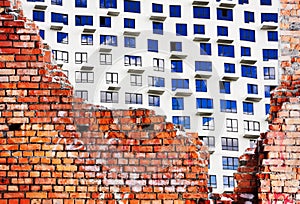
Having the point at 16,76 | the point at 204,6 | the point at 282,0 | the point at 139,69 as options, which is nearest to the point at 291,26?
the point at 282,0

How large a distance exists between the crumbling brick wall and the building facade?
2304 inches

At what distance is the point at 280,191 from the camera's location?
6926 millimetres

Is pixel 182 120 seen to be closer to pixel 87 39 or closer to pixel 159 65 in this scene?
pixel 159 65

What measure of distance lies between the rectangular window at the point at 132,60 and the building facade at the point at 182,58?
0.09 meters

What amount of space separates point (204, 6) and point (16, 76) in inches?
2657

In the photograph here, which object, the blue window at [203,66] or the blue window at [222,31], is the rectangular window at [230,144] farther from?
the blue window at [222,31]

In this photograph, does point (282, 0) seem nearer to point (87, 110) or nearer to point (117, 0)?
point (87, 110)

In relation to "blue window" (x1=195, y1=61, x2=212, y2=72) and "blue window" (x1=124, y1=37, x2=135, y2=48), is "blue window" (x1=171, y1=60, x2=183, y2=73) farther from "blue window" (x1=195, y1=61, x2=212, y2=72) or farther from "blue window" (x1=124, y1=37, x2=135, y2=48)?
"blue window" (x1=124, y1=37, x2=135, y2=48)

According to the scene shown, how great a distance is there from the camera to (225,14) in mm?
74188

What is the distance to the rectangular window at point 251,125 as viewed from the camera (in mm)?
71188

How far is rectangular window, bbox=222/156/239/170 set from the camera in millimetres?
65625

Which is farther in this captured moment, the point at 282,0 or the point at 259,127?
the point at 259,127

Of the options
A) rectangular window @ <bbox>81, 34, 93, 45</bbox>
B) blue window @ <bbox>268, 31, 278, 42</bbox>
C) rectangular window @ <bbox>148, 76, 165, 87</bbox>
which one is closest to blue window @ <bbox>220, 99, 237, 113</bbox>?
rectangular window @ <bbox>148, 76, 165, 87</bbox>

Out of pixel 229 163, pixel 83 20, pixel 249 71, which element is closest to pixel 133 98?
pixel 83 20
